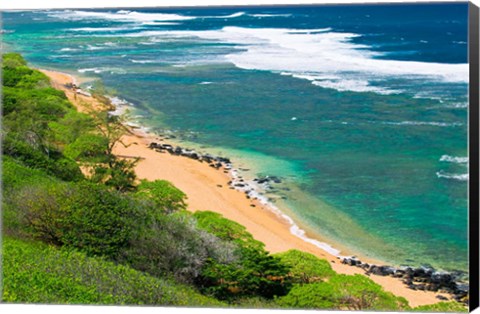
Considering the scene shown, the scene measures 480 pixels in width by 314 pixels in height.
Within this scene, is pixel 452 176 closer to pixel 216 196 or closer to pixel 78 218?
pixel 216 196

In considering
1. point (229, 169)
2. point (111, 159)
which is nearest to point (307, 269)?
point (111, 159)

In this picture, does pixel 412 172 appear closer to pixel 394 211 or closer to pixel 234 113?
pixel 394 211

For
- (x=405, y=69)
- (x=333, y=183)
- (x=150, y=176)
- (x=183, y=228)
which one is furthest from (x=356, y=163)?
(x=183, y=228)

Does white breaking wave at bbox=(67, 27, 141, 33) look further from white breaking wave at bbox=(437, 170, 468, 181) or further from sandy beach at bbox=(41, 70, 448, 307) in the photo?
white breaking wave at bbox=(437, 170, 468, 181)

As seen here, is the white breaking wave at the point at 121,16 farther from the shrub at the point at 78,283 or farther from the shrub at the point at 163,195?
the shrub at the point at 78,283

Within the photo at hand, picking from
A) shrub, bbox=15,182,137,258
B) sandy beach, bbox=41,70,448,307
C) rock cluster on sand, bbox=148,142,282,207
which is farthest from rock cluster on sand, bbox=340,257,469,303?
shrub, bbox=15,182,137,258

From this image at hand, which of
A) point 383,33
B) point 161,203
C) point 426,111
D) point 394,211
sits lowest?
point 394,211
